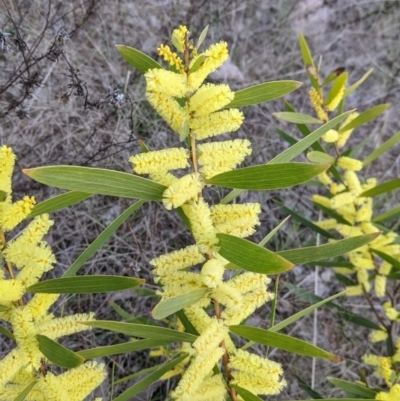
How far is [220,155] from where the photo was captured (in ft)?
3.83

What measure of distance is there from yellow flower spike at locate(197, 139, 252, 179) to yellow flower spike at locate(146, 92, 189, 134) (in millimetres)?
83

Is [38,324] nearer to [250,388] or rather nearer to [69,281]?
[69,281]

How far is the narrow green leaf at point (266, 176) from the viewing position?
114cm

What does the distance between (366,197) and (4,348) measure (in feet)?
5.84

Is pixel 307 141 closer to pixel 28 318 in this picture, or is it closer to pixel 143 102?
pixel 28 318

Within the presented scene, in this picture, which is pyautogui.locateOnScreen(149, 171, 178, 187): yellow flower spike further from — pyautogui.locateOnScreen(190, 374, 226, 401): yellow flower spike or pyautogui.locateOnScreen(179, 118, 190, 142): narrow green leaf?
pyautogui.locateOnScreen(190, 374, 226, 401): yellow flower spike

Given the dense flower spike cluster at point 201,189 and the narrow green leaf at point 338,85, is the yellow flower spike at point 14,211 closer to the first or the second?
the dense flower spike cluster at point 201,189

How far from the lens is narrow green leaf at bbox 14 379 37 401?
1204 mm

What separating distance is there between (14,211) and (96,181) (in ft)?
0.64

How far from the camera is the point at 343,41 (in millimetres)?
3820

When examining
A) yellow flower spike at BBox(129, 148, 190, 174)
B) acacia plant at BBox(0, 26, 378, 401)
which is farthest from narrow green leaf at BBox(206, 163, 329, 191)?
yellow flower spike at BBox(129, 148, 190, 174)

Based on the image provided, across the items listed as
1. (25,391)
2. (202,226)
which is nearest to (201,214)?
(202,226)

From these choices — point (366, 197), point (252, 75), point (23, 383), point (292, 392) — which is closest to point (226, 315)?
point (23, 383)

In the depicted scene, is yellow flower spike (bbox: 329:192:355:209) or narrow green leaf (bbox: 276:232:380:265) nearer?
narrow green leaf (bbox: 276:232:380:265)
